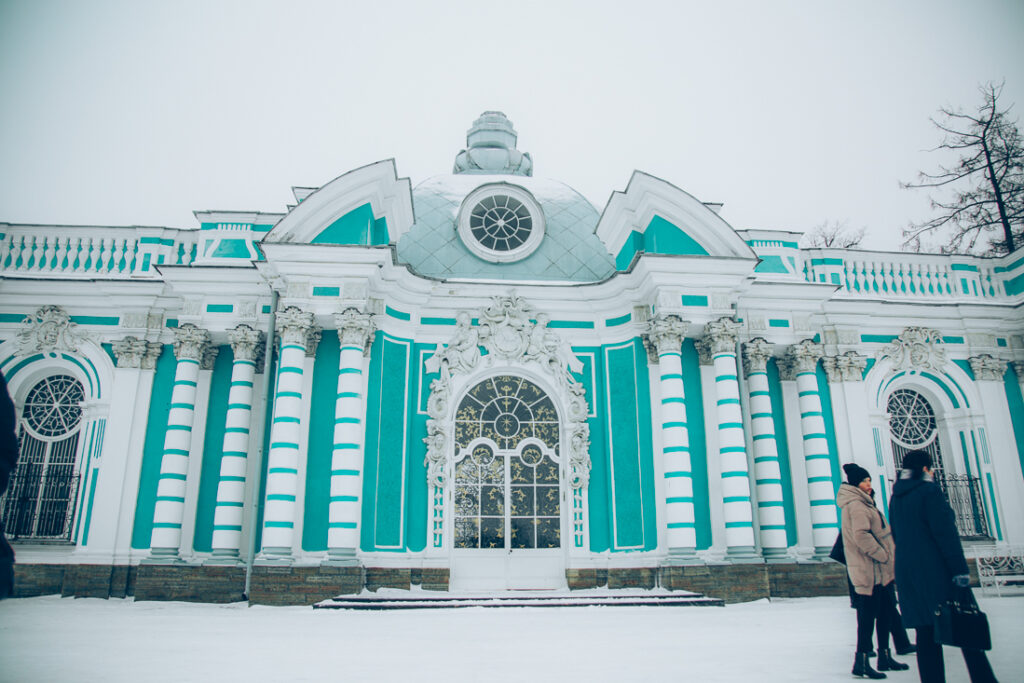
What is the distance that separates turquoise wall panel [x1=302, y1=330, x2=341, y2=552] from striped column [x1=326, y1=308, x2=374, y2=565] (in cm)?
26

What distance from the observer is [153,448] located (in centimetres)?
1212

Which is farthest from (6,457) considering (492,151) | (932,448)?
(492,151)

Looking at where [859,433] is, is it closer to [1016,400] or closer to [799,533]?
[799,533]

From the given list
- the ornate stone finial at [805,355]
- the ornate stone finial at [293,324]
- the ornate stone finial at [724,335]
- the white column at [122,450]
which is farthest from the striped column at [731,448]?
the white column at [122,450]

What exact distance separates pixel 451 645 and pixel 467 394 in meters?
6.81

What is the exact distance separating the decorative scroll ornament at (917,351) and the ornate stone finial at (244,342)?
37.9 ft

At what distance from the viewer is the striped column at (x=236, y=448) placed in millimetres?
11091

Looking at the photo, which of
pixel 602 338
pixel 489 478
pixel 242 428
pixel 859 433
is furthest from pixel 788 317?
pixel 242 428

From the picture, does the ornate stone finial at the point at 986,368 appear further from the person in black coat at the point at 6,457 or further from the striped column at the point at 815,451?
the person in black coat at the point at 6,457

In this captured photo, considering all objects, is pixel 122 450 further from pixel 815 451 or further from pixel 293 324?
pixel 815 451

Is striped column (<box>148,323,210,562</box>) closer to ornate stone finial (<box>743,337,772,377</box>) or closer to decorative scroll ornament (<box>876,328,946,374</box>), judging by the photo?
ornate stone finial (<box>743,337,772,377</box>)

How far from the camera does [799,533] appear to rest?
1240 centimetres

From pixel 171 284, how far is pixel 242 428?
2.82m

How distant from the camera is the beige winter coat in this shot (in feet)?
15.8
